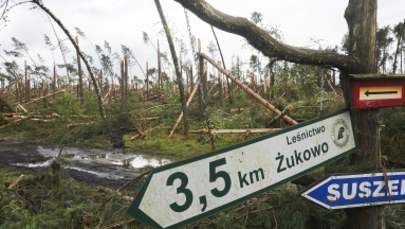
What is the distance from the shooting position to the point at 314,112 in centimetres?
1030

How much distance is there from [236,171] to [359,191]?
0.93 m

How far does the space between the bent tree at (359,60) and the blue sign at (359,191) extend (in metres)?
0.09

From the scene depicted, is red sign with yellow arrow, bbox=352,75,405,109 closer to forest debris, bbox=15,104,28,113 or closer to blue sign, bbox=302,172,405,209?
blue sign, bbox=302,172,405,209

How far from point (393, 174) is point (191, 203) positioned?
141 centimetres

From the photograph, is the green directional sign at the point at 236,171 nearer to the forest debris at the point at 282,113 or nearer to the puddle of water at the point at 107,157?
the puddle of water at the point at 107,157

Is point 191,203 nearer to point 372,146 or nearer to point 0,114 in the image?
point 372,146

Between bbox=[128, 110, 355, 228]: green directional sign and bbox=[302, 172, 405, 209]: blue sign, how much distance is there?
150 millimetres

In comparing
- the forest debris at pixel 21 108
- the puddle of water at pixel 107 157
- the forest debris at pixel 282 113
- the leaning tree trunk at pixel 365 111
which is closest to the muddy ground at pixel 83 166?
the puddle of water at pixel 107 157

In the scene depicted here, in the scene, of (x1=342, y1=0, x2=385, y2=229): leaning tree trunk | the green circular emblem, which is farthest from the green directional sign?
(x1=342, y1=0, x2=385, y2=229): leaning tree trunk

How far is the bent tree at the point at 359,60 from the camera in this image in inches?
91.7

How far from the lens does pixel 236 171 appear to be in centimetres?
189

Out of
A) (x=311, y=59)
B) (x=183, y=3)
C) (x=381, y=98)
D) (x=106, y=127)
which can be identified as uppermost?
(x=183, y=3)

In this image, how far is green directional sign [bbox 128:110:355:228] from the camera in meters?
1.62

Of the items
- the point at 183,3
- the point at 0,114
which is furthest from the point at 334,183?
the point at 0,114
